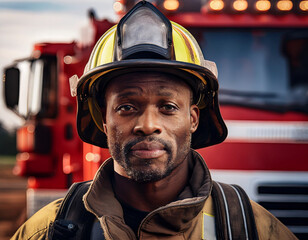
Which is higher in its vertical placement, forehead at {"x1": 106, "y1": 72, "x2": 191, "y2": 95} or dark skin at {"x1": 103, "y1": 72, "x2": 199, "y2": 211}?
forehead at {"x1": 106, "y1": 72, "x2": 191, "y2": 95}

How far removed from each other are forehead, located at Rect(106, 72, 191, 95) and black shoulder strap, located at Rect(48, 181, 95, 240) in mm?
469

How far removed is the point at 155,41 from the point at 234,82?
194 centimetres

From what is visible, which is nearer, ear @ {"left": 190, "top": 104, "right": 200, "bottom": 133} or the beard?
the beard

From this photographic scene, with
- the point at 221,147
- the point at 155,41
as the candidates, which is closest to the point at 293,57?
the point at 221,147

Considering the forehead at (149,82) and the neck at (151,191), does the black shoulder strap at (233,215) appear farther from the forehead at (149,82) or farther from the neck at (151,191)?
the forehead at (149,82)

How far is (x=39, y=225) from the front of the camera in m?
1.85

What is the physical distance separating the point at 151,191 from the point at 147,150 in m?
0.19

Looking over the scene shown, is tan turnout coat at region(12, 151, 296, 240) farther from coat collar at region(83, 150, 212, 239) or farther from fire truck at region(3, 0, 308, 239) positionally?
fire truck at region(3, 0, 308, 239)

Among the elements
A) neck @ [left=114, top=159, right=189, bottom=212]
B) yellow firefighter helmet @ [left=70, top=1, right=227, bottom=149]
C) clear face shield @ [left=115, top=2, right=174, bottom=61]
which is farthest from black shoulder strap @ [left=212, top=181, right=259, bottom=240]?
clear face shield @ [left=115, top=2, right=174, bottom=61]

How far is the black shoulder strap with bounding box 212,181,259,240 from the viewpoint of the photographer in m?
1.69

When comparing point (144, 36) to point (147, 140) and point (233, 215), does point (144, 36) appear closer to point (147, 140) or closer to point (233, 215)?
point (147, 140)

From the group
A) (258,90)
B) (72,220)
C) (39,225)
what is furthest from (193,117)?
(258,90)

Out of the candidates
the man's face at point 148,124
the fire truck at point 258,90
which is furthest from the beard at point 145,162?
the fire truck at point 258,90

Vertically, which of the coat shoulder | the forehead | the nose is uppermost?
the forehead
